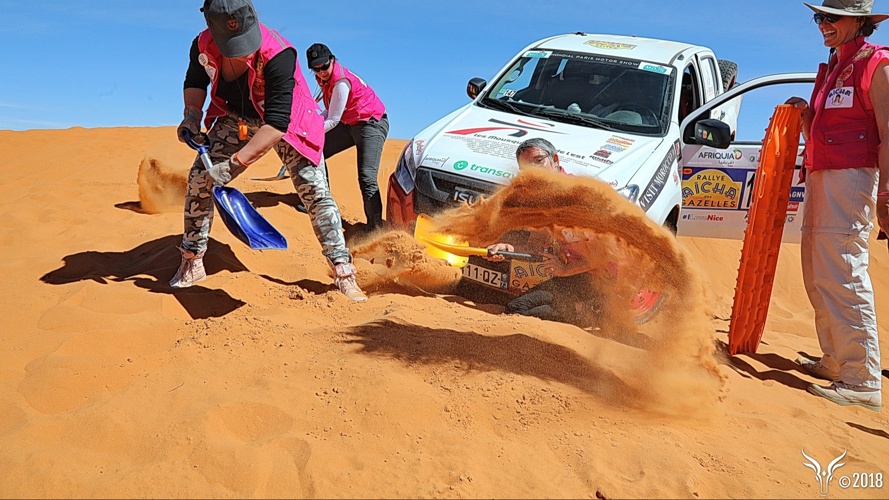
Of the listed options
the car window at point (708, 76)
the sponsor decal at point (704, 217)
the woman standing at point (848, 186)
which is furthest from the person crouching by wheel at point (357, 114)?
the woman standing at point (848, 186)

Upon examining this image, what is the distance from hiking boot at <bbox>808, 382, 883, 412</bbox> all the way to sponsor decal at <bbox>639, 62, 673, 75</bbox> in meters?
2.98

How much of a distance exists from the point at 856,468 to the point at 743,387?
3.51 feet

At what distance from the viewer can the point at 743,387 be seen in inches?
164

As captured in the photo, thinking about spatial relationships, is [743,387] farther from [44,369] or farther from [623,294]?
[44,369]

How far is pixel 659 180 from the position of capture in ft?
16.1

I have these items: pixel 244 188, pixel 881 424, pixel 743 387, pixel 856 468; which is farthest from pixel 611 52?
pixel 244 188

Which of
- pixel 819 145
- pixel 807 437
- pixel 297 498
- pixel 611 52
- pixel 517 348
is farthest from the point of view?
pixel 611 52

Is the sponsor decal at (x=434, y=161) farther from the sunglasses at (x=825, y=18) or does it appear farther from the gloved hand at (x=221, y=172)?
the sunglasses at (x=825, y=18)

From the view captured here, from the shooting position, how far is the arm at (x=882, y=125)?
3.91 metres

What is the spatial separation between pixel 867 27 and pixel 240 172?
424cm

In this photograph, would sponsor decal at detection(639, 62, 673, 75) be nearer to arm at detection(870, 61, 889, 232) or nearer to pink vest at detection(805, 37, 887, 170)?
pink vest at detection(805, 37, 887, 170)

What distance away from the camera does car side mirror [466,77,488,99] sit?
6.46 m

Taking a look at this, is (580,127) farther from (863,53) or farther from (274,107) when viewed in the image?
(274,107)

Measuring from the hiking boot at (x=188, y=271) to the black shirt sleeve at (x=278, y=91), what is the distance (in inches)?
51.4
